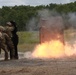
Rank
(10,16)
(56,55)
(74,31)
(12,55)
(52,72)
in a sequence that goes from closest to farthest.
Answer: (52,72) < (12,55) < (56,55) < (74,31) < (10,16)

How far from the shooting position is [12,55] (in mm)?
26219

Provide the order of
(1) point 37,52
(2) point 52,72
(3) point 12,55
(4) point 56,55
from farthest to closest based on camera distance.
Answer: (1) point 37,52 → (4) point 56,55 → (3) point 12,55 → (2) point 52,72

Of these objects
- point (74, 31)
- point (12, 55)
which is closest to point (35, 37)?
point (74, 31)

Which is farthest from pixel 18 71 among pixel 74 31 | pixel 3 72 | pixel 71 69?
pixel 74 31

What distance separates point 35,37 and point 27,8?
137 ft

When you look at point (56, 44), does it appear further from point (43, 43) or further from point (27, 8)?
point (27, 8)

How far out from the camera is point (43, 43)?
96.5 feet

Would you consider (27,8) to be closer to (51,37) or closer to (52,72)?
(51,37)

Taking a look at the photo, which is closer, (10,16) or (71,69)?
(71,69)

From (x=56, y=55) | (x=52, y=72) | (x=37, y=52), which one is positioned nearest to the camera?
(x=52, y=72)

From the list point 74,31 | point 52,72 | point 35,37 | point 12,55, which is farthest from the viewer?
point 35,37

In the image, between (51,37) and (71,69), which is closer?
(71,69)

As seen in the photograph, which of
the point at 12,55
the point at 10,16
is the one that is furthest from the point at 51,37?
the point at 10,16

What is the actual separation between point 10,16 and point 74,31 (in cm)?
4808
